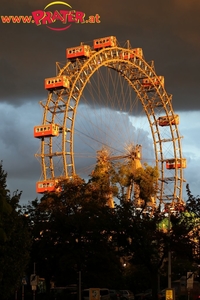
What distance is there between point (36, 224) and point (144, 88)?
41.6m

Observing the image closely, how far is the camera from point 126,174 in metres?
83.9

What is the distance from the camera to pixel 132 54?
89438 millimetres

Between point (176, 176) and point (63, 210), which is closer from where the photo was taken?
point (63, 210)

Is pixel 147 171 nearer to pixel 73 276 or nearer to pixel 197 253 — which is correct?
pixel 73 276

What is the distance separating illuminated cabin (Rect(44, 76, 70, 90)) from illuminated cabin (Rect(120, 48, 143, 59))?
42.1 feet

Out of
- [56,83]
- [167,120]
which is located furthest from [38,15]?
[167,120]

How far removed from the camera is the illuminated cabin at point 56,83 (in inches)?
3046

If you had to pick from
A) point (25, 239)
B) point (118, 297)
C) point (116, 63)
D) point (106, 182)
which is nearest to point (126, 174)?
point (106, 182)

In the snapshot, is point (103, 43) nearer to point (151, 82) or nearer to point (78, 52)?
point (78, 52)

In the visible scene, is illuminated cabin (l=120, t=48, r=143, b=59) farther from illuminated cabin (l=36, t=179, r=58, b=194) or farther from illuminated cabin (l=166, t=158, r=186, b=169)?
illuminated cabin (l=36, t=179, r=58, b=194)

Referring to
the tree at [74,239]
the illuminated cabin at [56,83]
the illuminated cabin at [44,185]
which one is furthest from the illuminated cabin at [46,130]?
the tree at [74,239]

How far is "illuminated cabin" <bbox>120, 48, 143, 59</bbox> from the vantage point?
8831cm

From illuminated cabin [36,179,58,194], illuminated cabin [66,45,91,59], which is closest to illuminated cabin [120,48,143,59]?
illuminated cabin [66,45,91,59]

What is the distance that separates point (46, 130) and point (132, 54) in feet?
61.5
